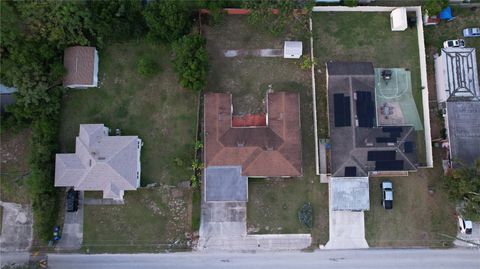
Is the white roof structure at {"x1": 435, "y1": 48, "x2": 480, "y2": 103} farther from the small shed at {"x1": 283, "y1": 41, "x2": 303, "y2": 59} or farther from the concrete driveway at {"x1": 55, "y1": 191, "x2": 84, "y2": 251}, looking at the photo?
the concrete driveway at {"x1": 55, "y1": 191, "x2": 84, "y2": 251}

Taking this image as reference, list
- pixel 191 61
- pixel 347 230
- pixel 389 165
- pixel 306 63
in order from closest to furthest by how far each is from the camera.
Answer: pixel 191 61, pixel 389 165, pixel 347 230, pixel 306 63

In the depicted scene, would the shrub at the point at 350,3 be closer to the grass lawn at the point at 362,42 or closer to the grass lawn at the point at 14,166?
the grass lawn at the point at 362,42

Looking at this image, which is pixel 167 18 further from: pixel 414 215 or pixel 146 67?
pixel 414 215

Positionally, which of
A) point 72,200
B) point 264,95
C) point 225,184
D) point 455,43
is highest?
point 455,43

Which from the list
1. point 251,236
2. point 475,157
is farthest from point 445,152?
point 251,236

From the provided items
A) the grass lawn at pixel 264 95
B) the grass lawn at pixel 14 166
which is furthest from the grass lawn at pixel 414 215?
the grass lawn at pixel 14 166

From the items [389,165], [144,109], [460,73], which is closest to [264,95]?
[144,109]

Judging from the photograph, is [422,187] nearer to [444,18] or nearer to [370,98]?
[370,98]
